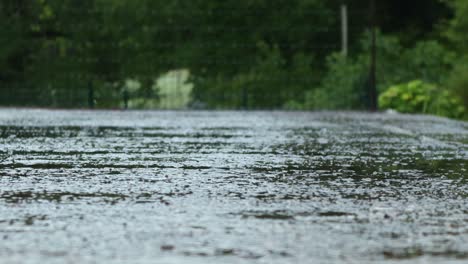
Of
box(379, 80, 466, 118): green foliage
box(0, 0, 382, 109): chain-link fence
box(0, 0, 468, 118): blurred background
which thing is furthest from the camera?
box(0, 0, 382, 109): chain-link fence

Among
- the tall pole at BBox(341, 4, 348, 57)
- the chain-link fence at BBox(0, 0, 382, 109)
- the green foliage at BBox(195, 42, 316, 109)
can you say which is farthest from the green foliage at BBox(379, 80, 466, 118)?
the tall pole at BBox(341, 4, 348, 57)

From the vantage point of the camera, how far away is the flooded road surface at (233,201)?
6.93 m

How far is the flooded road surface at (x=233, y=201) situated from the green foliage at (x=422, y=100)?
15420 millimetres

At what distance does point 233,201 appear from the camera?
9656mm

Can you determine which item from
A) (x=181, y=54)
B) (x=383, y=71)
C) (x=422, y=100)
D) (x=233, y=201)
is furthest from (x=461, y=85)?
(x=233, y=201)

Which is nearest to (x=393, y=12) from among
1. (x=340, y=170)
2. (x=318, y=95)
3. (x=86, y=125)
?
(x=318, y=95)

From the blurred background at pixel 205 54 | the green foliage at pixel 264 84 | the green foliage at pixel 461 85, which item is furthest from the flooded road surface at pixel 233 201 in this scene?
the green foliage at pixel 264 84

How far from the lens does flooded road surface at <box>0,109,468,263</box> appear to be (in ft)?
22.7

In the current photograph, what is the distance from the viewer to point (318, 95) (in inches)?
1845

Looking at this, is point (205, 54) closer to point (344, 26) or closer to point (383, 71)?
point (344, 26)

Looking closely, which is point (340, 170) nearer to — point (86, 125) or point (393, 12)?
point (86, 125)

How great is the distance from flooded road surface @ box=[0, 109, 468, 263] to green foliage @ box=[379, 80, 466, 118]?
15420mm

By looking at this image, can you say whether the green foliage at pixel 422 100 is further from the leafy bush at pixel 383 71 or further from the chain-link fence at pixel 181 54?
the chain-link fence at pixel 181 54

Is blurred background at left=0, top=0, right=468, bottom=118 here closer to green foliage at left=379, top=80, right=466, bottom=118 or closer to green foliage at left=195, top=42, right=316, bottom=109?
green foliage at left=195, top=42, right=316, bottom=109
